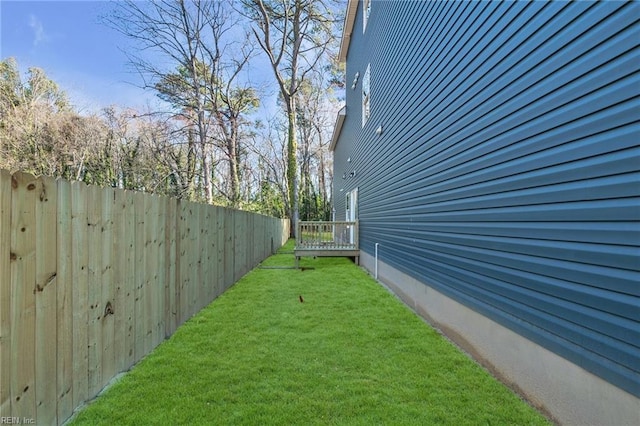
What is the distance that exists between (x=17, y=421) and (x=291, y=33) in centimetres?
1983

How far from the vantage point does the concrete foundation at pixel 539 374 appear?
5.93 feet

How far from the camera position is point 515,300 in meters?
2.63

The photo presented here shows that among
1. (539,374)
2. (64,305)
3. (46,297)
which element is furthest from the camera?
(539,374)

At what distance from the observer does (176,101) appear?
15.1 m

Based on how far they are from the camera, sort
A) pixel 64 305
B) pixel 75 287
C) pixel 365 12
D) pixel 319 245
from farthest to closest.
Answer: pixel 319 245 → pixel 365 12 → pixel 75 287 → pixel 64 305

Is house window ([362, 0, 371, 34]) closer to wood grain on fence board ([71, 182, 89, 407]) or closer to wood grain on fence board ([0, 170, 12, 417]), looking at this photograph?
wood grain on fence board ([71, 182, 89, 407])

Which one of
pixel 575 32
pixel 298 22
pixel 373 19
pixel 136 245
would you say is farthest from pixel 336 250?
pixel 298 22

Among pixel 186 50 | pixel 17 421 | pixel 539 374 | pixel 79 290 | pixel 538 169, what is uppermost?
pixel 186 50

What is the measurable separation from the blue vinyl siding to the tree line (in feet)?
33.6

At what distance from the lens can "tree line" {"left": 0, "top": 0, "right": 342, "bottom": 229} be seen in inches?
517

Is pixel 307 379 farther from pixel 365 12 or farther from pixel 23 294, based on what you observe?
pixel 365 12

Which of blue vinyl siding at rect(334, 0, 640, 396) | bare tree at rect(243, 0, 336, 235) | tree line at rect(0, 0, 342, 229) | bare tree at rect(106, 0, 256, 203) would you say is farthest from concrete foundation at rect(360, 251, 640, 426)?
bare tree at rect(243, 0, 336, 235)

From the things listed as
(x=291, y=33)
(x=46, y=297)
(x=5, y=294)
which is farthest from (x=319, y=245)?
(x=291, y=33)

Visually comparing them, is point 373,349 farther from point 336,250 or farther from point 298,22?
point 298,22
